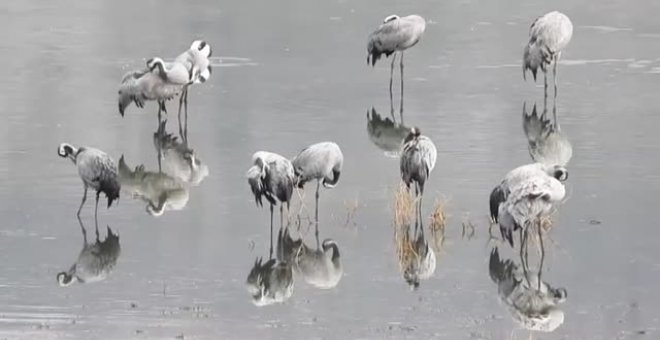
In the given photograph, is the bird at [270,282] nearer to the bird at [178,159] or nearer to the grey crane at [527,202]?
the grey crane at [527,202]

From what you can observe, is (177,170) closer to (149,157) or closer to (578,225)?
(149,157)

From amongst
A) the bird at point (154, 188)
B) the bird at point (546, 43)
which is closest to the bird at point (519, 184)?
the bird at point (154, 188)

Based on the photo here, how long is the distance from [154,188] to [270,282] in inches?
160

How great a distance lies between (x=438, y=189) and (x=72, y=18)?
608 inches

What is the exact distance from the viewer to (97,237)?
14453 millimetres

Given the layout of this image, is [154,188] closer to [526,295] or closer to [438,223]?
[438,223]

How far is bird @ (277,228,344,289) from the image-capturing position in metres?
13.1

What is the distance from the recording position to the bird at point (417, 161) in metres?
14.9

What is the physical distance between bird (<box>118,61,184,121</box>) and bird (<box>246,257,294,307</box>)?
6.81 m

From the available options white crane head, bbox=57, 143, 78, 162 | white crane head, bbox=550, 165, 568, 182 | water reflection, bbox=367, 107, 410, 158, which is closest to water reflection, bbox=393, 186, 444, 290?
white crane head, bbox=550, 165, 568, 182

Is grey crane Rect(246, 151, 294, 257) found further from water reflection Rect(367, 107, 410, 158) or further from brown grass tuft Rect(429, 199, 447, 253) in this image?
water reflection Rect(367, 107, 410, 158)

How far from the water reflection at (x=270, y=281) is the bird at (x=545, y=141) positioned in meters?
4.91

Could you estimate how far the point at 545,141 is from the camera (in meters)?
18.9

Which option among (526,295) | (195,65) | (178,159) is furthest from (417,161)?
(195,65)
